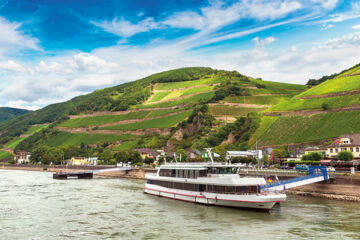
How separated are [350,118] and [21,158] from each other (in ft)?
507

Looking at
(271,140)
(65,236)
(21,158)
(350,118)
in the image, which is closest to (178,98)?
(21,158)

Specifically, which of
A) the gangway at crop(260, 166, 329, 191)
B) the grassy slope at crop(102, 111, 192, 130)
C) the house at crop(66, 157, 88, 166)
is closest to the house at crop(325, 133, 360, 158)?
the gangway at crop(260, 166, 329, 191)

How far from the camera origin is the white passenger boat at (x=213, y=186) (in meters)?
36.1

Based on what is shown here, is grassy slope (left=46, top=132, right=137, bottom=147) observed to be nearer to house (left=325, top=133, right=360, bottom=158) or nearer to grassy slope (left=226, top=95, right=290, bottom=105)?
grassy slope (left=226, top=95, right=290, bottom=105)

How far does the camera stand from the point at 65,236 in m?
27.8

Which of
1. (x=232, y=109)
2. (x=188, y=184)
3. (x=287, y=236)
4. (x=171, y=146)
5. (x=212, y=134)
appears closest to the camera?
(x=287, y=236)

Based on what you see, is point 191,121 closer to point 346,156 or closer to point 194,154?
point 194,154

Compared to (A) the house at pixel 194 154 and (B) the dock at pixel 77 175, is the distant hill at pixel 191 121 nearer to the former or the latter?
(A) the house at pixel 194 154

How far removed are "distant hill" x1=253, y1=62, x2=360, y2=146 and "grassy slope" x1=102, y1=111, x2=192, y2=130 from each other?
44.9m

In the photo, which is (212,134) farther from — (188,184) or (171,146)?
(188,184)

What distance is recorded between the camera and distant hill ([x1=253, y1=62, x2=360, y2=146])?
85.9 m

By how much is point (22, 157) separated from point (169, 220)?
167m

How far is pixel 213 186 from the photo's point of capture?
40.2m

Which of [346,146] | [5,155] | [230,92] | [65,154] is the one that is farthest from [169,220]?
[5,155]
